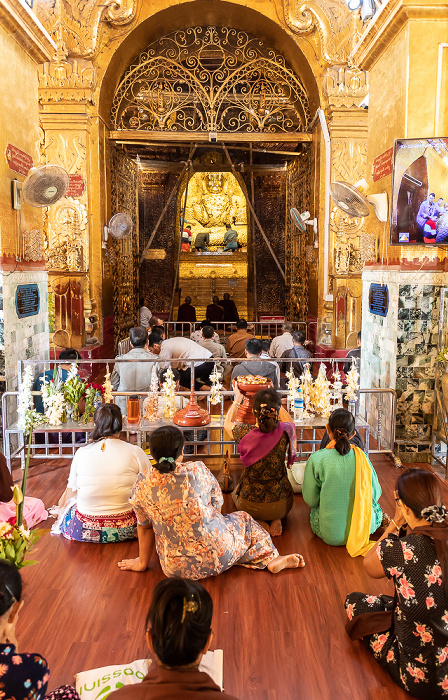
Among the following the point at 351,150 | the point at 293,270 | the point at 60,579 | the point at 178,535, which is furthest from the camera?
the point at 293,270

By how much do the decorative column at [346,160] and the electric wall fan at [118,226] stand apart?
365cm

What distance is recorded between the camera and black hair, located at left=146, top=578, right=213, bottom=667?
71.3 inches

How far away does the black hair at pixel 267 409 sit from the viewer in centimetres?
432

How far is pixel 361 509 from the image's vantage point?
168 inches

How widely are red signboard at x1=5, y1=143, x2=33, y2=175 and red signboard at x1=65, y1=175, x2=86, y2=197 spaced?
297cm

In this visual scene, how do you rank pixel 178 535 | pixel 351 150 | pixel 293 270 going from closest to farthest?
1. pixel 178 535
2. pixel 351 150
3. pixel 293 270

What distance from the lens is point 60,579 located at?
4012 millimetres

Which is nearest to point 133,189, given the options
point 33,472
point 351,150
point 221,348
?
point 351,150

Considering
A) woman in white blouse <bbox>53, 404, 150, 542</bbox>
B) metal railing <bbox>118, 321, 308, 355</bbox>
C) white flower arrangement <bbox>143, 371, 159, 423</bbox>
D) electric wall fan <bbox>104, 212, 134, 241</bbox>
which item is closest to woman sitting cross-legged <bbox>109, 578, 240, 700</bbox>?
woman in white blouse <bbox>53, 404, 150, 542</bbox>

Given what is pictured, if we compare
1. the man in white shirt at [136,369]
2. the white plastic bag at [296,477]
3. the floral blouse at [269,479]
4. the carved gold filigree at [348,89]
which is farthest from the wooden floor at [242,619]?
the carved gold filigree at [348,89]

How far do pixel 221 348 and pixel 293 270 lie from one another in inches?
220

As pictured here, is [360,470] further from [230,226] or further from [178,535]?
[230,226]

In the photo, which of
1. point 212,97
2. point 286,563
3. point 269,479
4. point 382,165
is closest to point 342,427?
point 269,479

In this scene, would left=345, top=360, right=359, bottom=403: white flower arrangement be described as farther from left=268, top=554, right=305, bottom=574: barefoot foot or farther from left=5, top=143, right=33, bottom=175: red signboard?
left=5, top=143, right=33, bottom=175: red signboard
